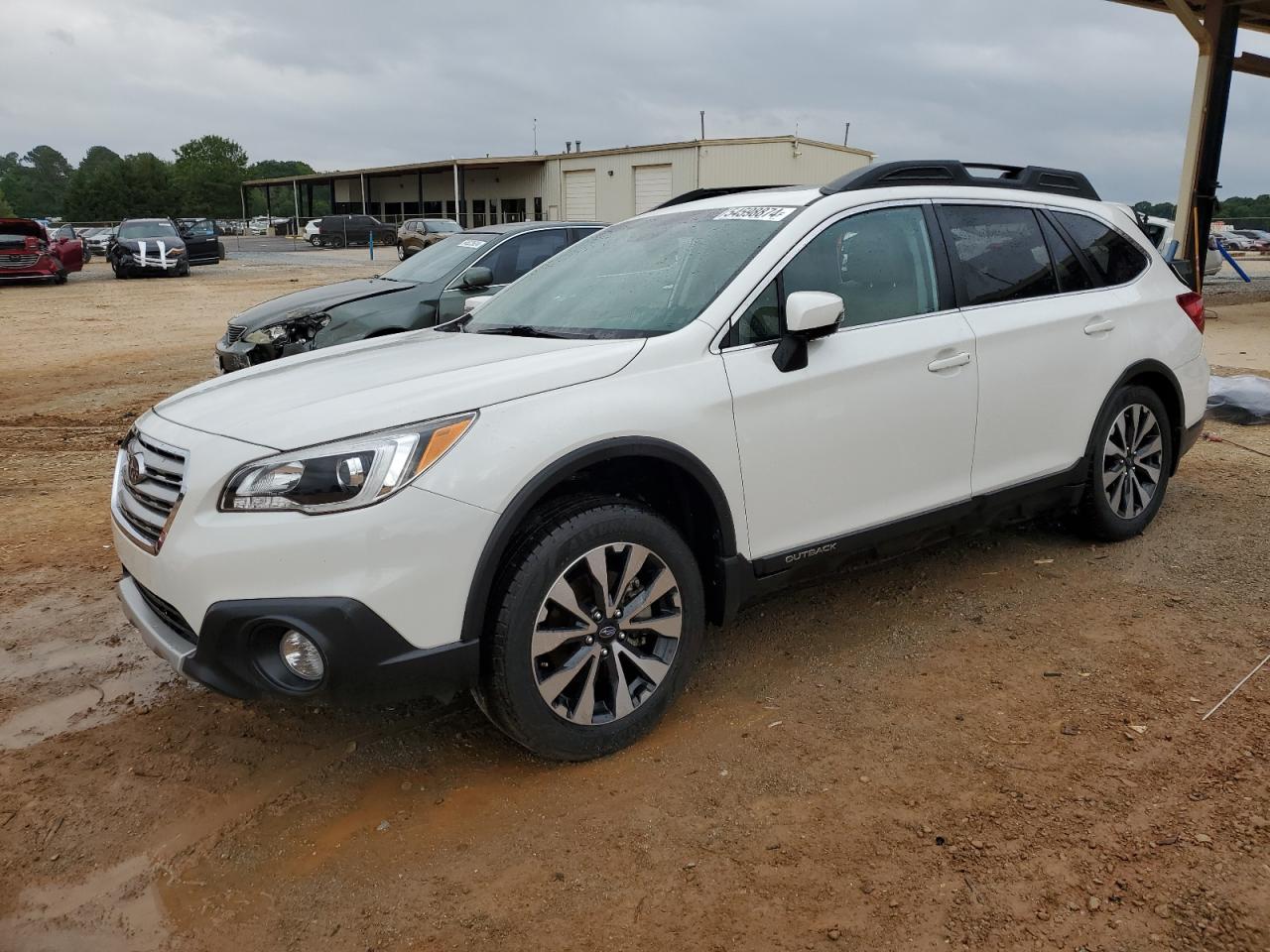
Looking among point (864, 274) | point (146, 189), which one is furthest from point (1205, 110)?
point (146, 189)

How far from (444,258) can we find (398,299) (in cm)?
92

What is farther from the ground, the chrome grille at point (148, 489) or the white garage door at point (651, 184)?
the white garage door at point (651, 184)

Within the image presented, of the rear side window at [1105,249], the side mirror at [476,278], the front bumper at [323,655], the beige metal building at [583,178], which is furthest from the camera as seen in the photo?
the beige metal building at [583,178]

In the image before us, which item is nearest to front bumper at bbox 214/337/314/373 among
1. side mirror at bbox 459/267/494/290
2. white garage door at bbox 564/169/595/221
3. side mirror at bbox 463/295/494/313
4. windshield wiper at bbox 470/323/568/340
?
side mirror at bbox 459/267/494/290

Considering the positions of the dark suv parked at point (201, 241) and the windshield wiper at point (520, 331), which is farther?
the dark suv parked at point (201, 241)

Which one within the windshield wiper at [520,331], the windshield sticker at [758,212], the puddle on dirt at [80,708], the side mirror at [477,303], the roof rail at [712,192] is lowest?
the puddle on dirt at [80,708]

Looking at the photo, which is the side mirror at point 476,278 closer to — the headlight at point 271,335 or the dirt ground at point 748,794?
the headlight at point 271,335

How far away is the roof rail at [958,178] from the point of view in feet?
12.9

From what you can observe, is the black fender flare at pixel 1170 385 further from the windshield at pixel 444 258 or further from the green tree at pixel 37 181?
the green tree at pixel 37 181

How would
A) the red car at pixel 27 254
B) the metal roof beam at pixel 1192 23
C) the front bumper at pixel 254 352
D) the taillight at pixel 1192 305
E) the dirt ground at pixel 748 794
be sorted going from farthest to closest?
the red car at pixel 27 254 → the metal roof beam at pixel 1192 23 → the front bumper at pixel 254 352 → the taillight at pixel 1192 305 → the dirt ground at pixel 748 794

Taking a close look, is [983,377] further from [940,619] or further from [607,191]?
[607,191]

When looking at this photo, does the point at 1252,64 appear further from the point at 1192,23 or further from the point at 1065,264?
the point at 1065,264

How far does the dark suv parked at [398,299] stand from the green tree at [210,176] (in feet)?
249

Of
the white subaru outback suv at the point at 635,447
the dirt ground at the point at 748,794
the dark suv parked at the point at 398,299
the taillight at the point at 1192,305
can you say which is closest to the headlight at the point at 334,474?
the white subaru outback suv at the point at 635,447
